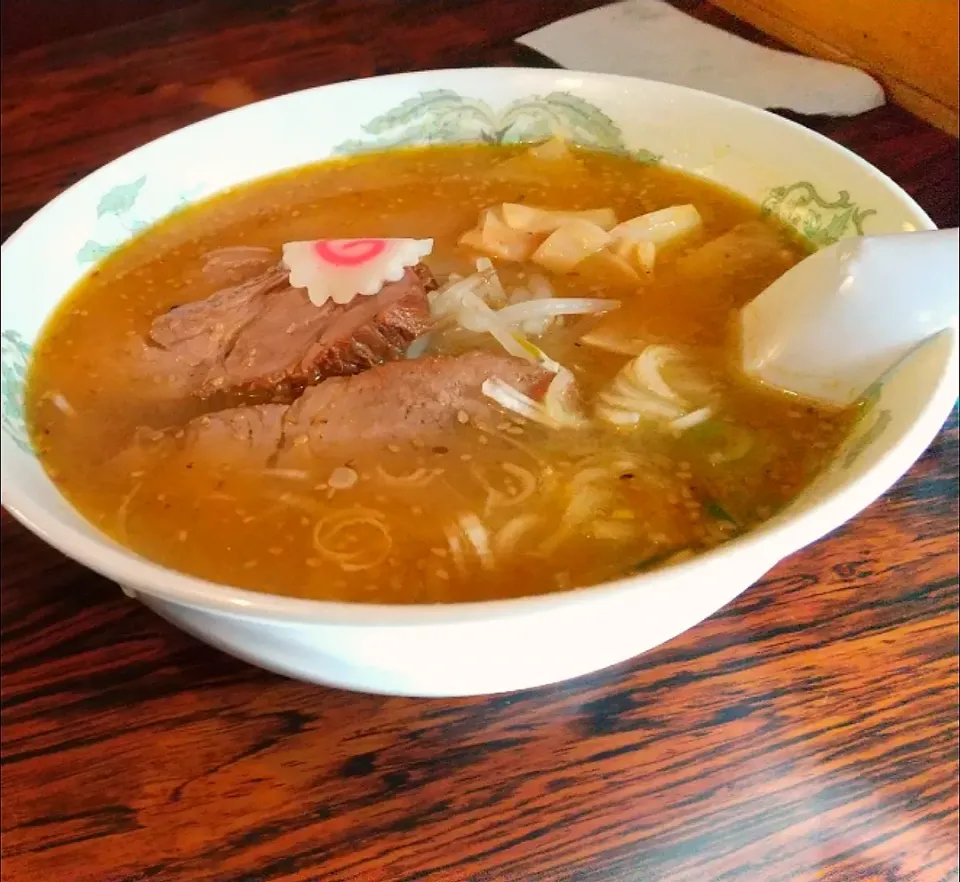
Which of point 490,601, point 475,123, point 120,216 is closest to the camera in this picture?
point 490,601

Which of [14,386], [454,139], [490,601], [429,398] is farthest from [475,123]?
[490,601]

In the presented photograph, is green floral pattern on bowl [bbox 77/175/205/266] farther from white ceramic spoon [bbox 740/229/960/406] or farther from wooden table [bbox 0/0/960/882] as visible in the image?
white ceramic spoon [bbox 740/229/960/406]

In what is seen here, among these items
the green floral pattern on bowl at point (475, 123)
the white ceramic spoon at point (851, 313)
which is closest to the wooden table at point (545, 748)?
the white ceramic spoon at point (851, 313)

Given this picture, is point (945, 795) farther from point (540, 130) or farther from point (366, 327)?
point (540, 130)

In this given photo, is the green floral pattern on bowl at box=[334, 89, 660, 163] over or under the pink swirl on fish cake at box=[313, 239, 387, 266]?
over

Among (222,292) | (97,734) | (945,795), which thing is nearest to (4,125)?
(222,292)

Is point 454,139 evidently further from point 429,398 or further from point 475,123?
point 429,398

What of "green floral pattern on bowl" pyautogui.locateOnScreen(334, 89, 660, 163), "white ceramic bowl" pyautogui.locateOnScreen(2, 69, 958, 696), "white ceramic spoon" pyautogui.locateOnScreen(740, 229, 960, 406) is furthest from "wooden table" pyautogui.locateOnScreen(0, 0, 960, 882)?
"green floral pattern on bowl" pyautogui.locateOnScreen(334, 89, 660, 163)
